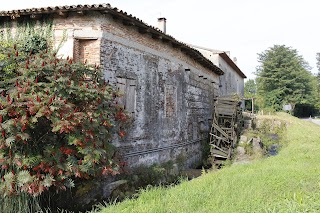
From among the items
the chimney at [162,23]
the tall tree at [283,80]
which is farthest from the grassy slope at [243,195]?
the tall tree at [283,80]

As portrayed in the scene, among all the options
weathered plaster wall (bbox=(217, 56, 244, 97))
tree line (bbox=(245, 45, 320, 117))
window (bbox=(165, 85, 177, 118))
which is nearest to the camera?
window (bbox=(165, 85, 177, 118))

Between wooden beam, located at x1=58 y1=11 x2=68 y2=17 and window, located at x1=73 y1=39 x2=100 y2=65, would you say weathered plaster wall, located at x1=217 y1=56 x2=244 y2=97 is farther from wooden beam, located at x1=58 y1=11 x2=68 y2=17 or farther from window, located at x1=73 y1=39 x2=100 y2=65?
wooden beam, located at x1=58 y1=11 x2=68 y2=17

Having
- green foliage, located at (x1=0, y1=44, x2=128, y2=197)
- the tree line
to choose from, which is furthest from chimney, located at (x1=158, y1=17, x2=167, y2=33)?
the tree line

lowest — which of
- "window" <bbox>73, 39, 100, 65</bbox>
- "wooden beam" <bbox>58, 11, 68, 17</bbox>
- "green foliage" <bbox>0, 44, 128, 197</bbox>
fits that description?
"green foliage" <bbox>0, 44, 128, 197</bbox>

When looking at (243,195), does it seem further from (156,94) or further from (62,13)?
(62,13)

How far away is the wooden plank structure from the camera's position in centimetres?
1364

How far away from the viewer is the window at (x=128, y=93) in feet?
26.3

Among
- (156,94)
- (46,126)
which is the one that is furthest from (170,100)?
(46,126)

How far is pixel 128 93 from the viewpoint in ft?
27.2

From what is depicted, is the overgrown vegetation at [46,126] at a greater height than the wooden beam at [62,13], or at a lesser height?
lesser

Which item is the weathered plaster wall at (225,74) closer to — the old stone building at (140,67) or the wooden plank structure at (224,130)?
the wooden plank structure at (224,130)

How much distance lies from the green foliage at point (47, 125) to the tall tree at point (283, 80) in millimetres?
39030

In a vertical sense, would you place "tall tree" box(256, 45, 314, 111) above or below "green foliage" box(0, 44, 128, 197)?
above

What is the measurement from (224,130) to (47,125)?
403 inches
